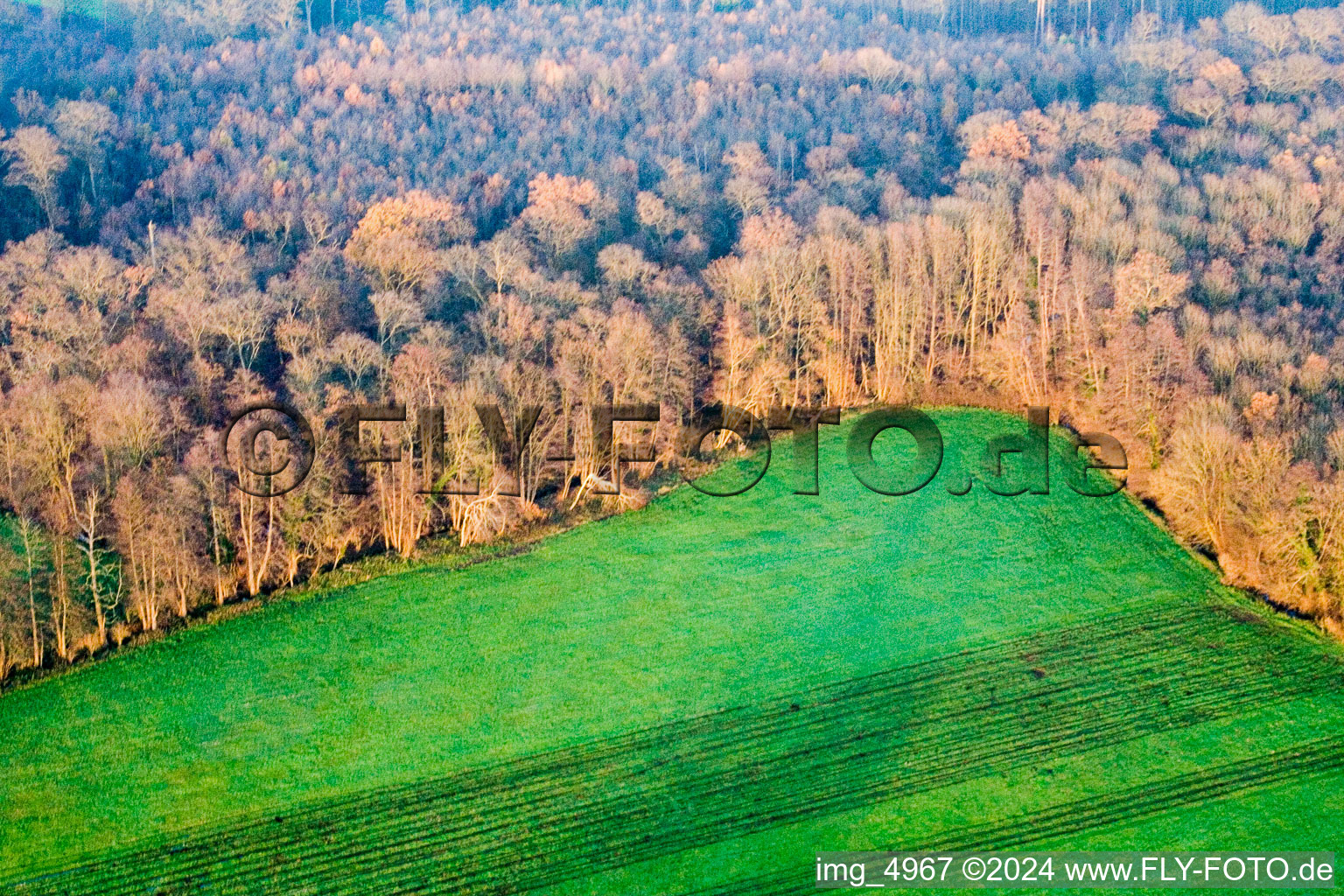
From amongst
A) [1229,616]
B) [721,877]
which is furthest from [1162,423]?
[721,877]

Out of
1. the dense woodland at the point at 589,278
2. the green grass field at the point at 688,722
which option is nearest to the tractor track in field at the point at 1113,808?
the green grass field at the point at 688,722

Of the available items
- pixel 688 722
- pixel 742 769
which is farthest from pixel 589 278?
pixel 742 769

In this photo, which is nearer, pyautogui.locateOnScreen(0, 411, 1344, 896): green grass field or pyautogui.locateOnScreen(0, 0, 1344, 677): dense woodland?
pyautogui.locateOnScreen(0, 411, 1344, 896): green grass field

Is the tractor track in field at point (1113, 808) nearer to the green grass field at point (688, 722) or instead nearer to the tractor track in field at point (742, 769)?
the green grass field at point (688, 722)

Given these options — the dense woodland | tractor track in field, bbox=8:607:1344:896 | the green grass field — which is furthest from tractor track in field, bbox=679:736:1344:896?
the dense woodland

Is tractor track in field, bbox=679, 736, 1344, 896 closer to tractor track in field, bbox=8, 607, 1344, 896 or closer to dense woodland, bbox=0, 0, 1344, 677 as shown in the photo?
tractor track in field, bbox=8, 607, 1344, 896

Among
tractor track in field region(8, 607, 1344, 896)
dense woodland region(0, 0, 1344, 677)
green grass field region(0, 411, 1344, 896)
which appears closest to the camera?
tractor track in field region(8, 607, 1344, 896)

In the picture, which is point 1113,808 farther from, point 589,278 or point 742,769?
point 589,278
